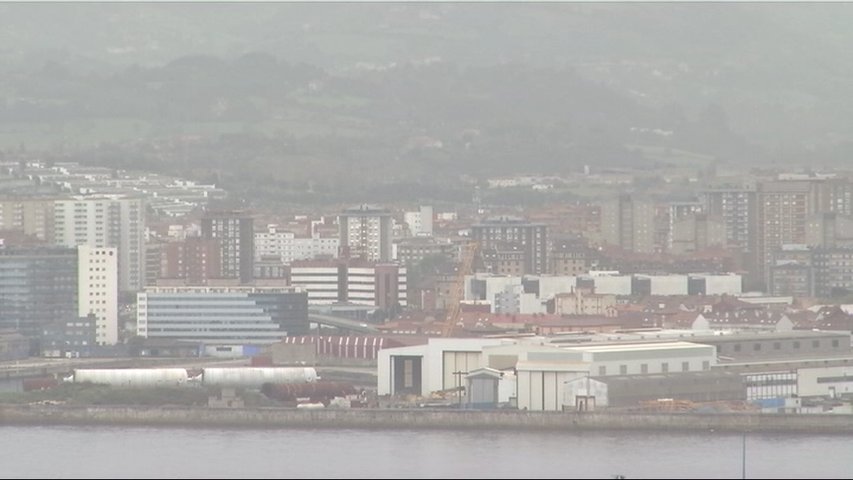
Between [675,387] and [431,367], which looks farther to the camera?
[431,367]

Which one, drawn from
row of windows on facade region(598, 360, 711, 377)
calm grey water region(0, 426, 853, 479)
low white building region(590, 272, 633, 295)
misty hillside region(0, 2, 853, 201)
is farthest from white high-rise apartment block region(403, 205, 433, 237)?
calm grey water region(0, 426, 853, 479)

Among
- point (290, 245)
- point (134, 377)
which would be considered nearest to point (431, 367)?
point (134, 377)

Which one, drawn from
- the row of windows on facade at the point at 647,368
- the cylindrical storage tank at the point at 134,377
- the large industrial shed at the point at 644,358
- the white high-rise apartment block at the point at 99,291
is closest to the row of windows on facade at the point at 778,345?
the large industrial shed at the point at 644,358

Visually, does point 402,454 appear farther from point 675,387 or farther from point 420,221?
point 420,221

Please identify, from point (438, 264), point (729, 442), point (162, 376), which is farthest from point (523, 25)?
Result: point (729, 442)

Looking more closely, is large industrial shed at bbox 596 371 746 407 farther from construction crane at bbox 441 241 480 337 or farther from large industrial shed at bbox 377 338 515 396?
construction crane at bbox 441 241 480 337

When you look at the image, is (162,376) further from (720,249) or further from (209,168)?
(209,168)
